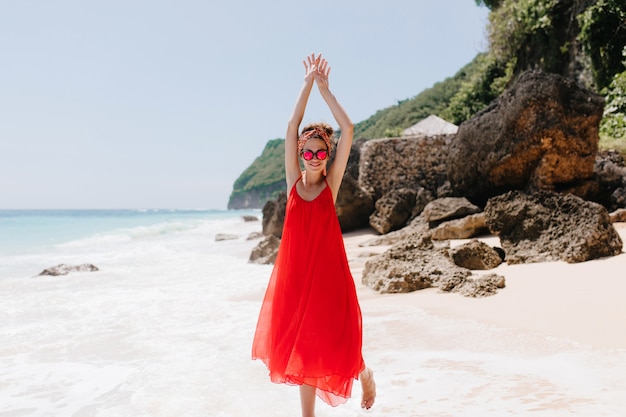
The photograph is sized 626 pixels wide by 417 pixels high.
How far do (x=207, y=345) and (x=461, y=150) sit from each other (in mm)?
8090

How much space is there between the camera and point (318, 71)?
2.90m

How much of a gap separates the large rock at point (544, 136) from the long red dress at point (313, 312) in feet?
25.1

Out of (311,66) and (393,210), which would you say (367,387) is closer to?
(311,66)

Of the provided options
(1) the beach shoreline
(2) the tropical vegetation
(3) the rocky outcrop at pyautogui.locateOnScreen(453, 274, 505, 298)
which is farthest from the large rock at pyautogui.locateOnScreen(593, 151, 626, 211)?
(3) the rocky outcrop at pyautogui.locateOnScreen(453, 274, 505, 298)

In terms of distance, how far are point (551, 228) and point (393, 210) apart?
5573 mm

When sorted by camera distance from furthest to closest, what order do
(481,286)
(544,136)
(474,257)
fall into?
1. (544,136)
2. (474,257)
3. (481,286)

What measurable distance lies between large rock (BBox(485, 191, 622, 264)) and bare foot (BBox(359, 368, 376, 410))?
440 centimetres

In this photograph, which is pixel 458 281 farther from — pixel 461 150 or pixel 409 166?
pixel 409 166

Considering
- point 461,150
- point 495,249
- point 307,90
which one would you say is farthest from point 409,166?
point 307,90

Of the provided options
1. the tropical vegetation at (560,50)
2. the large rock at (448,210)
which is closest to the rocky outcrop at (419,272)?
the large rock at (448,210)

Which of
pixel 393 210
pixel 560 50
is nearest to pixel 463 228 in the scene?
pixel 393 210

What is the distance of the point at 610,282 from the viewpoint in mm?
5059

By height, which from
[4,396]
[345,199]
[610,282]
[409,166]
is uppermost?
[409,166]

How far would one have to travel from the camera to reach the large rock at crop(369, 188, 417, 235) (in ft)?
39.8
